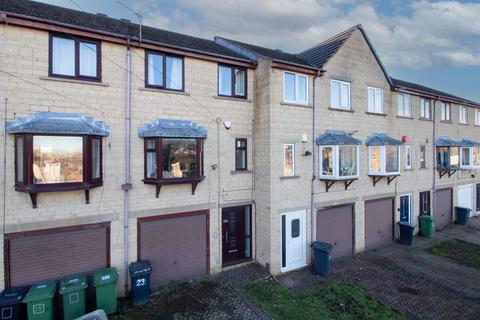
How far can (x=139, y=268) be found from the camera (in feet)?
26.8

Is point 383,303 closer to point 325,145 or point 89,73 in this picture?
point 325,145

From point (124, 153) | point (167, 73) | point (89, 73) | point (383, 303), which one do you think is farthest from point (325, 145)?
point (89, 73)

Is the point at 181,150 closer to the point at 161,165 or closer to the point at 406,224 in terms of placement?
the point at 161,165

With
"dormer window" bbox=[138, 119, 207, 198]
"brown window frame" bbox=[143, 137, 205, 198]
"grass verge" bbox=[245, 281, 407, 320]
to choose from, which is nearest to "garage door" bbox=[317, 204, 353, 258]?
"grass verge" bbox=[245, 281, 407, 320]

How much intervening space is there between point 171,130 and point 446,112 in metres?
18.7

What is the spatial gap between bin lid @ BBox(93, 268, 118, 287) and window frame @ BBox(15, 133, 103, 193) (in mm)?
2526

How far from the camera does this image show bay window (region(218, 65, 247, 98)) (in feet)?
34.2

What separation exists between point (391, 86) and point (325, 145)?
621 centimetres

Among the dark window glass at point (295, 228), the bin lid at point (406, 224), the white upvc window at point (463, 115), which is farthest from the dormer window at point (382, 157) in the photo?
the white upvc window at point (463, 115)

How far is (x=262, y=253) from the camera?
10.6m

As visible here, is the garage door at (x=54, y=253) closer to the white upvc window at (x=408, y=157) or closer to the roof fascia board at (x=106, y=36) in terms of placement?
the roof fascia board at (x=106, y=36)

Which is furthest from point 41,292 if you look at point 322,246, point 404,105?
point 404,105

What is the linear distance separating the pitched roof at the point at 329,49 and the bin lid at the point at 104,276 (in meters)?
10.8

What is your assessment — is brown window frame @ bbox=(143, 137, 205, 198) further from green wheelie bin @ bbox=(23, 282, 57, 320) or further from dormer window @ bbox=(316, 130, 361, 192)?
dormer window @ bbox=(316, 130, 361, 192)
